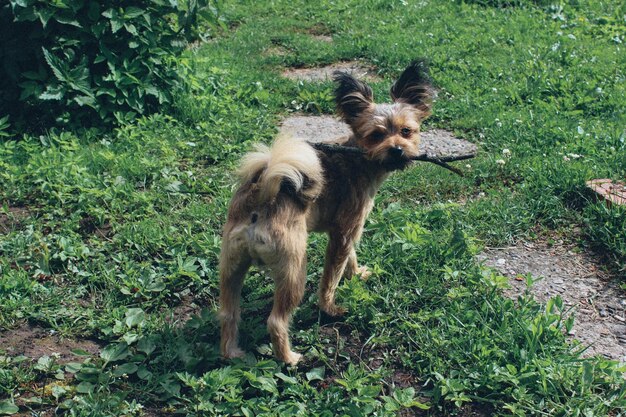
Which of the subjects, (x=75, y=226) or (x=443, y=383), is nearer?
(x=443, y=383)

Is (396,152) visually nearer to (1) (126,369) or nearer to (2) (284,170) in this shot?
(2) (284,170)

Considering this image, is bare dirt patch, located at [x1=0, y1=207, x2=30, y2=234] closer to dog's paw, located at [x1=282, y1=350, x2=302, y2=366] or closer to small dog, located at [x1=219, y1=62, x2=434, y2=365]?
small dog, located at [x1=219, y1=62, x2=434, y2=365]

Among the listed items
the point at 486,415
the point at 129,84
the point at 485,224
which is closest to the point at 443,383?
the point at 486,415

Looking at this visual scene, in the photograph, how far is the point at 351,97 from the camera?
4.33 m

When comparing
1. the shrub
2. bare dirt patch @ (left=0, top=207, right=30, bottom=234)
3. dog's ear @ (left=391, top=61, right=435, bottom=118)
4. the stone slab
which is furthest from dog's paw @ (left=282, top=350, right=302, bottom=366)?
the shrub

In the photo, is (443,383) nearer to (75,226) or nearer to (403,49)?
(75,226)

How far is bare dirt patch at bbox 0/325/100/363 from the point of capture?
12.3 ft

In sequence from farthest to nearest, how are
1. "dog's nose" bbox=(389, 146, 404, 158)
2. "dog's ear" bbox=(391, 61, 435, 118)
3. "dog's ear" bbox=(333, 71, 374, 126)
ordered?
"dog's ear" bbox=(391, 61, 435, 118) < "dog's ear" bbox=(333, 71, 374, 126) < "dog's nose" bbox=(389, 146, 404, 158)

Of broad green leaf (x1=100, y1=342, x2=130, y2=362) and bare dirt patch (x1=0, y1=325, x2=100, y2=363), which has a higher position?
broad green leaf (x1=100, y1=342, x2=130, y2=362)

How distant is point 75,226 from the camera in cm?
490

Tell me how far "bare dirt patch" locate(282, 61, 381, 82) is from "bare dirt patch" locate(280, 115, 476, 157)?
0.99 meters

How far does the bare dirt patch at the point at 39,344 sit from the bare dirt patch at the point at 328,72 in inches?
187

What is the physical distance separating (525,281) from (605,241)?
30.0 inches

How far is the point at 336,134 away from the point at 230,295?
A: 332cm
